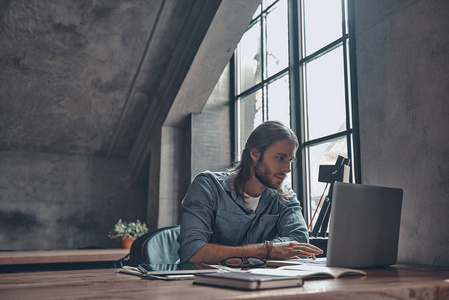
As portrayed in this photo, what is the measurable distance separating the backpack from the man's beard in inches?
22.0

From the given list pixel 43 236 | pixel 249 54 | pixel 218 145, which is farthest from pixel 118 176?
pixel 249 54

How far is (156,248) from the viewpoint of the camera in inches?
86.4

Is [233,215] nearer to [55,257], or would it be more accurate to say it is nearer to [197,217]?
[197,217]

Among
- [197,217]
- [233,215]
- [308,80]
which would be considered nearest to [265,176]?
[233,215]

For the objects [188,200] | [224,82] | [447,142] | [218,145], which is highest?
[224,82]

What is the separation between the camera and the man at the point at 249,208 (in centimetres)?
208

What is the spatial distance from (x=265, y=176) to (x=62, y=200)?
463cm

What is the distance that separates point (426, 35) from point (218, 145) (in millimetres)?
3465

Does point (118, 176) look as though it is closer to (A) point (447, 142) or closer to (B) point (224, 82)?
(B) point (224, 82)

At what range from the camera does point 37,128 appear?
584 cm

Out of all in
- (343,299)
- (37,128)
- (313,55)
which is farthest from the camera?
(37,128)

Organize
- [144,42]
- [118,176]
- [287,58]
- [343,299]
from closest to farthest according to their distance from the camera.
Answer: [343,299] < [287,58] < [144,42] < [118,176]

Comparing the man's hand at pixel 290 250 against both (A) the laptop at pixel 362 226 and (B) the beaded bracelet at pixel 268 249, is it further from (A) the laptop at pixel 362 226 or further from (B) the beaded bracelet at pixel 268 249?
(A) the laptop at pixel 362 226

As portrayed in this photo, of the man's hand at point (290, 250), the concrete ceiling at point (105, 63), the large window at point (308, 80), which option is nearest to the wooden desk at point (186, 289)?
the man's hand at point (290, 250)
